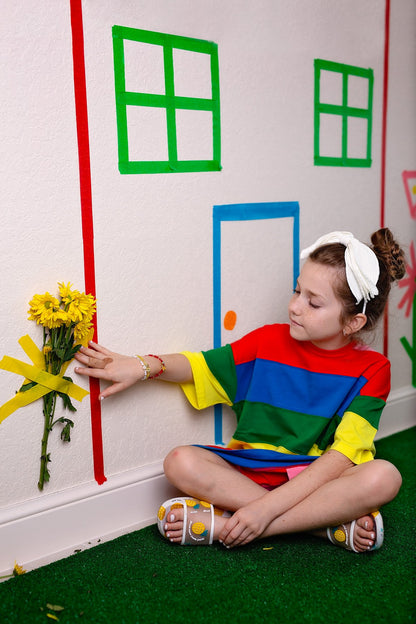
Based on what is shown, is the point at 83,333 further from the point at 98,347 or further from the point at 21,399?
the point at 21,399

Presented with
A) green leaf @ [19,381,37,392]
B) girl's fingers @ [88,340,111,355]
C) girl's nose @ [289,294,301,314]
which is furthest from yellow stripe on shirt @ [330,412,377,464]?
green leaf @ [19,381,37,392]

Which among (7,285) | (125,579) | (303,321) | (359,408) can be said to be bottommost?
(125,579)

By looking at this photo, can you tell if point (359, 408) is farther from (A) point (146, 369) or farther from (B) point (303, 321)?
(A) point (146, 369)

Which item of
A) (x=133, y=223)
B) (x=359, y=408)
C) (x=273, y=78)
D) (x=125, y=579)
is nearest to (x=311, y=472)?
(x=359, y=408)

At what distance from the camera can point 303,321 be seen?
51.4 inches

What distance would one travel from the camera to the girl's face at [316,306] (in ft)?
4.24

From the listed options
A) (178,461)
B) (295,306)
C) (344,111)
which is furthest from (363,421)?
(344,111)

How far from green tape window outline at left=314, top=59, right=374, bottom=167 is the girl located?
13.9 inches

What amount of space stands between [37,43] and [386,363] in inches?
→ 35.3

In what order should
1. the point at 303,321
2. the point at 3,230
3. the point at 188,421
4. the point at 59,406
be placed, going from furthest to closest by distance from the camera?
1. the point at 188,421
2. the point at 303,321
3. the point at 59,406
4. the point at 3,230

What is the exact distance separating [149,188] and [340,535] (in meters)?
0.76

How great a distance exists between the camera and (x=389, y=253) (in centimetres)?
134

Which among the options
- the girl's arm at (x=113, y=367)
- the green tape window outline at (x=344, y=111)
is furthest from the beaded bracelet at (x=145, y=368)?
the green tape window outline at (x=344, y=111)

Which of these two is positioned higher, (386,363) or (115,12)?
(115,12)
